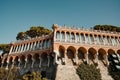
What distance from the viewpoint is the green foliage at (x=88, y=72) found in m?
32.4

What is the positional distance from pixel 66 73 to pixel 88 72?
4.58 meters

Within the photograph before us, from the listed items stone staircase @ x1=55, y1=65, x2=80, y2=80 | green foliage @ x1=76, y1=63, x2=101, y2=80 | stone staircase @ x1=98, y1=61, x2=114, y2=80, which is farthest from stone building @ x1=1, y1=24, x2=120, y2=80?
stone staircase @ x1=55, y1=65, x2=80, y2=80

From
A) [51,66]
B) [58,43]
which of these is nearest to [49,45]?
[58,43]

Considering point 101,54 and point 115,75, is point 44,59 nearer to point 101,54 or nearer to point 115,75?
point 101,54

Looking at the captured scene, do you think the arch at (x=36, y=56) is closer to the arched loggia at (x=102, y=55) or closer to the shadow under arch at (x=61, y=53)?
the shadow under arch at (x=61, y=53)

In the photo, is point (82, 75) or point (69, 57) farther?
point (69, 57)

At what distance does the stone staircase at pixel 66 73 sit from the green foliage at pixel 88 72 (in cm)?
100

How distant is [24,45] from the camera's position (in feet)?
152

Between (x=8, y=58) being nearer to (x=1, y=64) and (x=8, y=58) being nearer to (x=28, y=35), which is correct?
(x=1, y=64)

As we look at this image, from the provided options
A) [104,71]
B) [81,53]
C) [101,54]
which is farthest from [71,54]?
[104,71]

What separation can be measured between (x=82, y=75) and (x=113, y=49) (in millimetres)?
12751

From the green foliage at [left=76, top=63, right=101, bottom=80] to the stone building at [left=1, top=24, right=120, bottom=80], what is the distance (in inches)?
111

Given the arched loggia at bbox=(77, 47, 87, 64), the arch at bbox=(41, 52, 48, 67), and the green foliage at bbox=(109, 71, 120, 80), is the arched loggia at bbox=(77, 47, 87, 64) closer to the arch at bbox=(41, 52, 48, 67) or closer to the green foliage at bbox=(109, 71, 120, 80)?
the green foliage at bbox=(109, 71, 120, 80)

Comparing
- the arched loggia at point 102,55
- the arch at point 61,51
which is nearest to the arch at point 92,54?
the arched loggia at point 102,55
